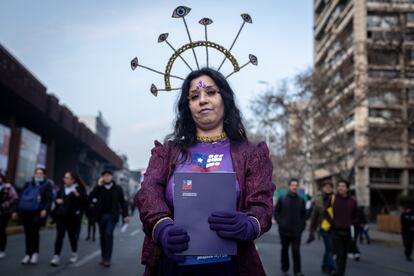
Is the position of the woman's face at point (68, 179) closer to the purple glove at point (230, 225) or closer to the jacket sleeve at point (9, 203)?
the jacket sleeve at point (9, 203)

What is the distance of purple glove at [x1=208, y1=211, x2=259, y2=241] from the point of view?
2082mm

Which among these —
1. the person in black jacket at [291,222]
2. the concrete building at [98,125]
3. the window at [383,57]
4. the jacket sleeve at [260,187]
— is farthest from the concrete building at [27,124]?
the concrete building at [98,125]

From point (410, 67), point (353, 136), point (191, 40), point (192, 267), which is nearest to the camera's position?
point (192, 267)

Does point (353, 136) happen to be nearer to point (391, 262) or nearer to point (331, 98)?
point (331, 98)

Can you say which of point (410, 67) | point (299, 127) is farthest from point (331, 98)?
point (410, 67)

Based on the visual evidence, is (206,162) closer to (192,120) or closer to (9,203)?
(192,120)

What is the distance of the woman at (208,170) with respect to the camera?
6.99 ft

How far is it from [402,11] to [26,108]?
60.3 ft

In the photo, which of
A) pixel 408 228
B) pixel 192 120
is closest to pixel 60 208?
pixel 192 120

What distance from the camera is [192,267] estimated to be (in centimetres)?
225

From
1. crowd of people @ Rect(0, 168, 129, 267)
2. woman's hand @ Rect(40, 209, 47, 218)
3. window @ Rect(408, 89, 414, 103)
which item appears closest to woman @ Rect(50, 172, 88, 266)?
crowd of people @ Rect(0, 168, 129, 267)

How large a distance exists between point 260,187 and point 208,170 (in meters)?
0.27

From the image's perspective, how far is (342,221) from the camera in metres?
9.08

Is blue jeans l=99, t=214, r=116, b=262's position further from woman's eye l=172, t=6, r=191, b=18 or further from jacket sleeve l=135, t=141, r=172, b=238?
jacket sleeve l=135, t=141, r=172, b=238
